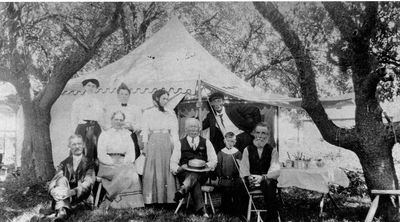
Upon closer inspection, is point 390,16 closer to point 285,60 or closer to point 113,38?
point 285,60

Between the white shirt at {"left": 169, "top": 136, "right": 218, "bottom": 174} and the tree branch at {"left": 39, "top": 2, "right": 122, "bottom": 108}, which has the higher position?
the tree branch at {"left": 39, "top": 2, "right": 122, "bottom": 108}

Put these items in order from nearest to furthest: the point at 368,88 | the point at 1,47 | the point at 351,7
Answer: the point at 368,88
the point at 351,7
the point at 1,47

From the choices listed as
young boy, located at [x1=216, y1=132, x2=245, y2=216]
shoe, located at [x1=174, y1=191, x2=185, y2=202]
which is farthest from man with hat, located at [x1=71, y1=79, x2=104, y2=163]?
young boy, located at [x1=216, y1=132, x2=245, y2=216]

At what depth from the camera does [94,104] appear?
5777 mm

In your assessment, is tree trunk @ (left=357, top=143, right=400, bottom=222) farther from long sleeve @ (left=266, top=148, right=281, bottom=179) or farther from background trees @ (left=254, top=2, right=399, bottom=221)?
long sleeve @ (left=266, top=148, right=281, bottom=179)

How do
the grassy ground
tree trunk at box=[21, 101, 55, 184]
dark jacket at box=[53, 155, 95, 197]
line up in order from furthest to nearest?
tree trunk at box=[21, 101, 55, 184]
dark jacket at box=[53, 155, 95, 197]
the grassy ground

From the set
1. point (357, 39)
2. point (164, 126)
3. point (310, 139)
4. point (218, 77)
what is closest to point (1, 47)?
point (164, 126)

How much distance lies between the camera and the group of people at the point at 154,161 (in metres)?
4.62

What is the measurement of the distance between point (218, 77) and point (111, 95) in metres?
1.73

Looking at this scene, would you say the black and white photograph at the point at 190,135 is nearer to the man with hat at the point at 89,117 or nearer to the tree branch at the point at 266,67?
the man with hat at the point at 89,117

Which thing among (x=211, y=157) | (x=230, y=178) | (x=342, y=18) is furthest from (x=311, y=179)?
(x=342, y=18)

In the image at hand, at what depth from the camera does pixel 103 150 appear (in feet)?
16.8

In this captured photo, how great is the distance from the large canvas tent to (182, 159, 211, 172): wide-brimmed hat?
1120 mm

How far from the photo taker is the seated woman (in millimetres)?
4914
